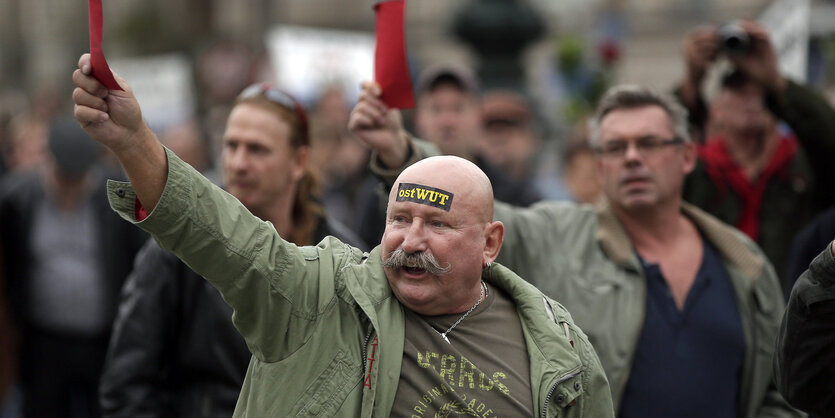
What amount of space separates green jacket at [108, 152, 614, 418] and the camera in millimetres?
Answer: 2607

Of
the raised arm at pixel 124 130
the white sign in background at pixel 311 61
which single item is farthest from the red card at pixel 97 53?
the white sign in background at pixel 311 61

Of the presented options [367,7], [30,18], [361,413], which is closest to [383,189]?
[361,413]

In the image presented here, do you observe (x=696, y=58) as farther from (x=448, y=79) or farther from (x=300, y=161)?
(x=300, y=161)

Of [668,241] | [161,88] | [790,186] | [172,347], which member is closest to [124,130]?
[172,347]

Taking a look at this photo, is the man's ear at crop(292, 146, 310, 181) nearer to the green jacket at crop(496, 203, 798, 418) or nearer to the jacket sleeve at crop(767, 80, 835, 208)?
the green jacket at crop(496, 203, 798, 418)

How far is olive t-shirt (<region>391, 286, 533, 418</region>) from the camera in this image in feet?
10.9

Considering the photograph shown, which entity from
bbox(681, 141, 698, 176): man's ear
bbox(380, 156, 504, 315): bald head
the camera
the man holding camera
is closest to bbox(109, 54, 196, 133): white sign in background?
the man holding camera

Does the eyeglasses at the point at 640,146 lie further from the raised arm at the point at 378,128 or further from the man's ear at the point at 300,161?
the man's ear at the point at 300,161

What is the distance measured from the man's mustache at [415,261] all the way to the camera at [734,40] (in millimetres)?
2829

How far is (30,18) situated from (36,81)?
5.42 meters

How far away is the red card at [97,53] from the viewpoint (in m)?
2.97

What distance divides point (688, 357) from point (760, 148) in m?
2.06

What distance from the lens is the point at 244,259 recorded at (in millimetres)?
3182

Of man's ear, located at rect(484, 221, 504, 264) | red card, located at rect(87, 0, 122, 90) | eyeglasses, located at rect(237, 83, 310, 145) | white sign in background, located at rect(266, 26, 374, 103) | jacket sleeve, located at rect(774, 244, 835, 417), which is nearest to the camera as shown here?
red card, located at rect(87, 0, 122, 90)
